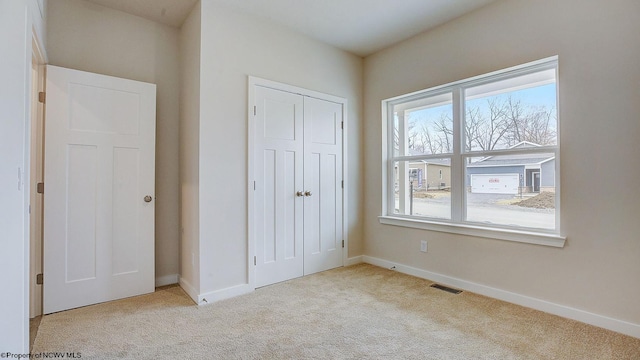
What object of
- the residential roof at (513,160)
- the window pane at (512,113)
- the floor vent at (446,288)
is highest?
the window pane at (512,113)

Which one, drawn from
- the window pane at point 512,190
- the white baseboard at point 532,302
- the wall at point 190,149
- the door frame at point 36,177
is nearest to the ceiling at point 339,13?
the wall at point 190,149

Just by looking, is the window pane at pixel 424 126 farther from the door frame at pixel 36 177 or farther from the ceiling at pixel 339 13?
the door frame at pixel 36 177

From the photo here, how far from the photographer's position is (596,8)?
2240 mm

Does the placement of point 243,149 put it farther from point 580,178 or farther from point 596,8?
point 596,8

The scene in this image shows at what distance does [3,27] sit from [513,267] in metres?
3.68

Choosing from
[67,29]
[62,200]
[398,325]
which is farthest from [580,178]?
[67,29]

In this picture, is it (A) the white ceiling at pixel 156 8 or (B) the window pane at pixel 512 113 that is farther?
(A) the white ceiling at pixel 156 8

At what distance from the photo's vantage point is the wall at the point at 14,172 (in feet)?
4.68

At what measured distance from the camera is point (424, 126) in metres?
3.50

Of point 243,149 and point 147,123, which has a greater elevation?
point 147,123

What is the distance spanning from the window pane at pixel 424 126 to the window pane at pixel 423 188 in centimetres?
14

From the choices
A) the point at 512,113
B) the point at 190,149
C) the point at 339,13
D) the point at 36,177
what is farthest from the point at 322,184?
the point at 36,177

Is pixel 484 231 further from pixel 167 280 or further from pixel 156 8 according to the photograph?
pixel 156 8

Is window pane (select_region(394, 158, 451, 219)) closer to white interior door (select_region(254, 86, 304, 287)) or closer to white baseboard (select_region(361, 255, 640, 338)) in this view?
white baseboard (select_region(361, 255, 640, 338))
